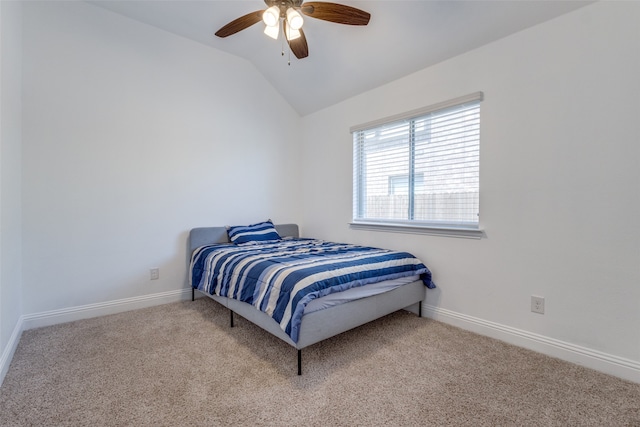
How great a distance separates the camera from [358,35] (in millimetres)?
2676

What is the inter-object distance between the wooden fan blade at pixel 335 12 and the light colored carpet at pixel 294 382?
90.9 inches

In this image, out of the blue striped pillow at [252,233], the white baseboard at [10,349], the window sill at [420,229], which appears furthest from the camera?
the blue striped pillow at [252,233]

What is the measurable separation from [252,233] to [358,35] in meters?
2.31

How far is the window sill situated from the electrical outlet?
0.55 meters

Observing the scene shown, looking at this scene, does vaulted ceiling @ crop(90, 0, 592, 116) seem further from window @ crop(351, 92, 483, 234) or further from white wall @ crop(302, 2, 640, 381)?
window @ crop(351, 92, 483, 234)

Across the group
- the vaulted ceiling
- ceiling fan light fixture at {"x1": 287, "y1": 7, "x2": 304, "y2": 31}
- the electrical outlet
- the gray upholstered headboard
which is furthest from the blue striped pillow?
the electrical outlet

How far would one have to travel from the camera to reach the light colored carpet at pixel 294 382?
4.62 ft

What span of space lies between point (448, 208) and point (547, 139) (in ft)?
2.78

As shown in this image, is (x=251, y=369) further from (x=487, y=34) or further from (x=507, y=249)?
(x=487, y=34)

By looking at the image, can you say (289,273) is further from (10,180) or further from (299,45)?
(10,180)

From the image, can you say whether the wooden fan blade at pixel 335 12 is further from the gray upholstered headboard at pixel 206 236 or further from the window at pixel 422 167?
the gray upholstered headboard at pixel 206 236

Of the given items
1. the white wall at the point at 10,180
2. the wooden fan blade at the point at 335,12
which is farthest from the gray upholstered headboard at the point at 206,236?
the wooden fan blade at the point at 335,12

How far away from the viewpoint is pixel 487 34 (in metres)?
2.21

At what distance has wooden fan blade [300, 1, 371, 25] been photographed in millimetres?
1899
